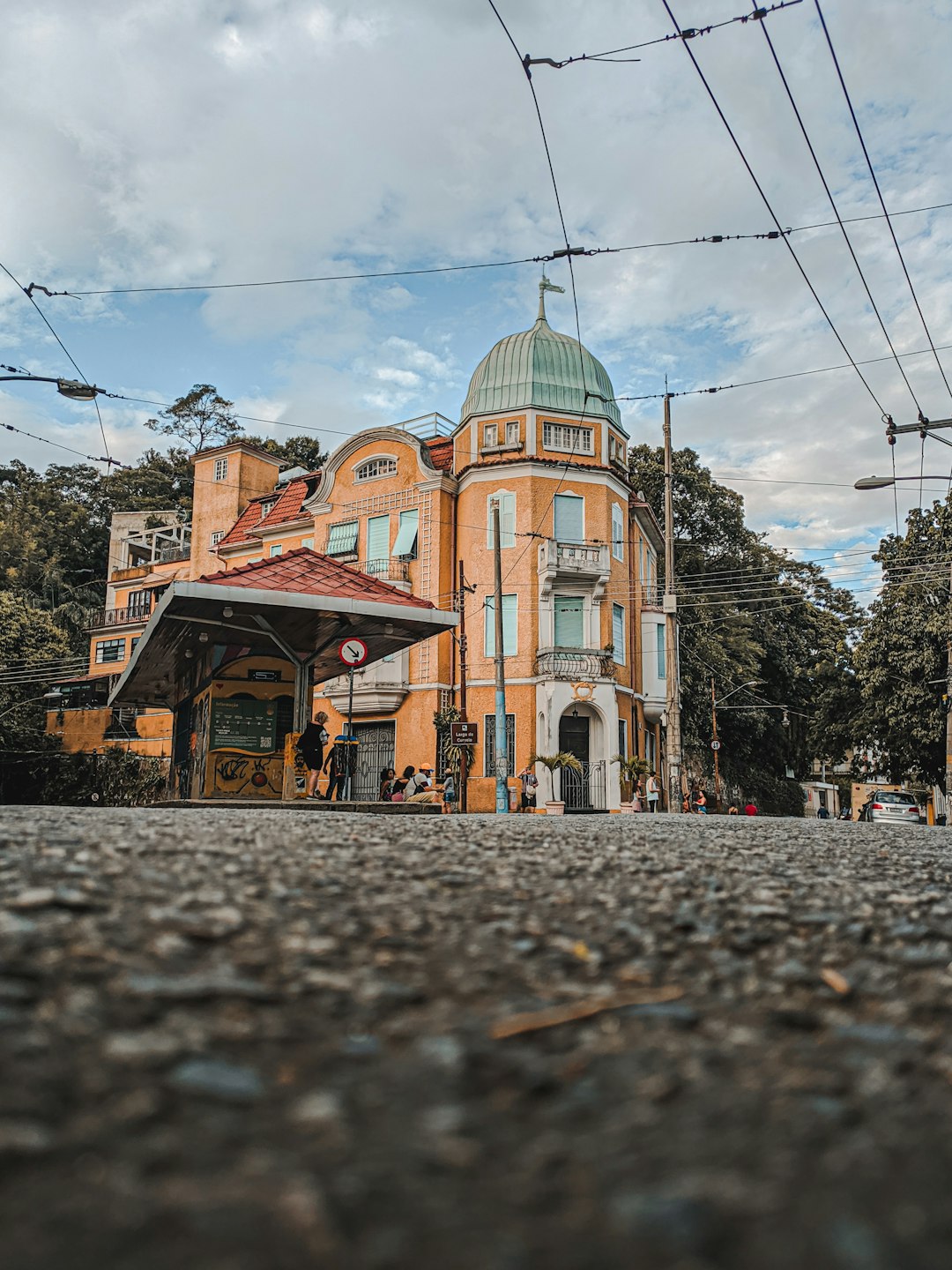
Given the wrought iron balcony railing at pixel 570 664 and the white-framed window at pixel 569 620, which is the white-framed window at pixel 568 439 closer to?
the white-framed window at pixel 569 620

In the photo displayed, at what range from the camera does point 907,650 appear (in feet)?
108

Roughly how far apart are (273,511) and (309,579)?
94.2 ft

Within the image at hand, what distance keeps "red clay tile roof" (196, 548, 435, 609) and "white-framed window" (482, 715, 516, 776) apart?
55.8 feet

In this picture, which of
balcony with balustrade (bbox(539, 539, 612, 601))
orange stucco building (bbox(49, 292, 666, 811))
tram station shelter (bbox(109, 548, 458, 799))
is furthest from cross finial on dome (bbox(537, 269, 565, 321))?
tram station shelter (bbox(109, 548, 458, 799))

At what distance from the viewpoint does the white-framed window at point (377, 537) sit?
38.3m

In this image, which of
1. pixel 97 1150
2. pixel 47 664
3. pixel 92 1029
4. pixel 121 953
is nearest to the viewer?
pixel 97 1150

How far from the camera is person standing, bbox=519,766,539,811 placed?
31188 millimetres

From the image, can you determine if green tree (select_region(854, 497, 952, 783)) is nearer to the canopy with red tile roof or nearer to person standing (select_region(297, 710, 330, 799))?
the canopy with red tile roof

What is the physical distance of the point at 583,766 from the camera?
113ft

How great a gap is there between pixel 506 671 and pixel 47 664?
23191mm

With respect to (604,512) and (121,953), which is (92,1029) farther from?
(604,512)

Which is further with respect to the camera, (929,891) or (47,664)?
(47,664)

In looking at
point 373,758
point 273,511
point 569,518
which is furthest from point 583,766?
point 273,511

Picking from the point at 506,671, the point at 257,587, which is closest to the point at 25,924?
the point at 257,587
